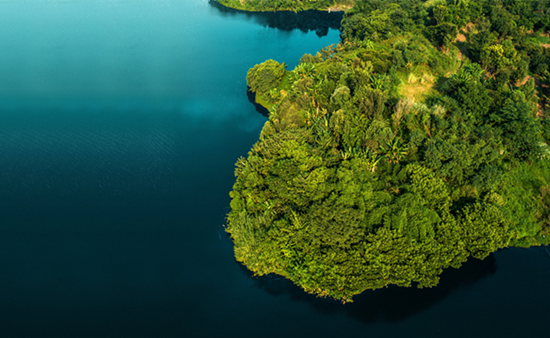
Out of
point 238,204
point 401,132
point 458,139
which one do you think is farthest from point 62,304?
point 458,139

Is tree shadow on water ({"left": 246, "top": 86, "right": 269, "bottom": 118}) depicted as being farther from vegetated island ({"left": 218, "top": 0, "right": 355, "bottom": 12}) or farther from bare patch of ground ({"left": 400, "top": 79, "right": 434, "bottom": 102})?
vegetated island ({"left": 218, "top": 0, "right": 355, "bottom": 12})

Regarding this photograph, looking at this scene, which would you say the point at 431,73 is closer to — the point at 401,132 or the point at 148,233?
the point at 401,132

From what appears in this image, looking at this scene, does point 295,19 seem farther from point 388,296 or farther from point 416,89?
point 388,296

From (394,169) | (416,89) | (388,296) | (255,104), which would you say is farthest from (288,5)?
(388,296)

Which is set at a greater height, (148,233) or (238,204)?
(238,204)

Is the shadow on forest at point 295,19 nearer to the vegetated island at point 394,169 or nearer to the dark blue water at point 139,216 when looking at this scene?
the dark blue water at point 139,216

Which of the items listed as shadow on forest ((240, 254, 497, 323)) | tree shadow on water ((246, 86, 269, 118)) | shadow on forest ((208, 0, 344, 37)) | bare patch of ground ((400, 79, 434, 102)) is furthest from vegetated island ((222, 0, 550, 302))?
shadow on forest ((208, 0, 344, 37))
